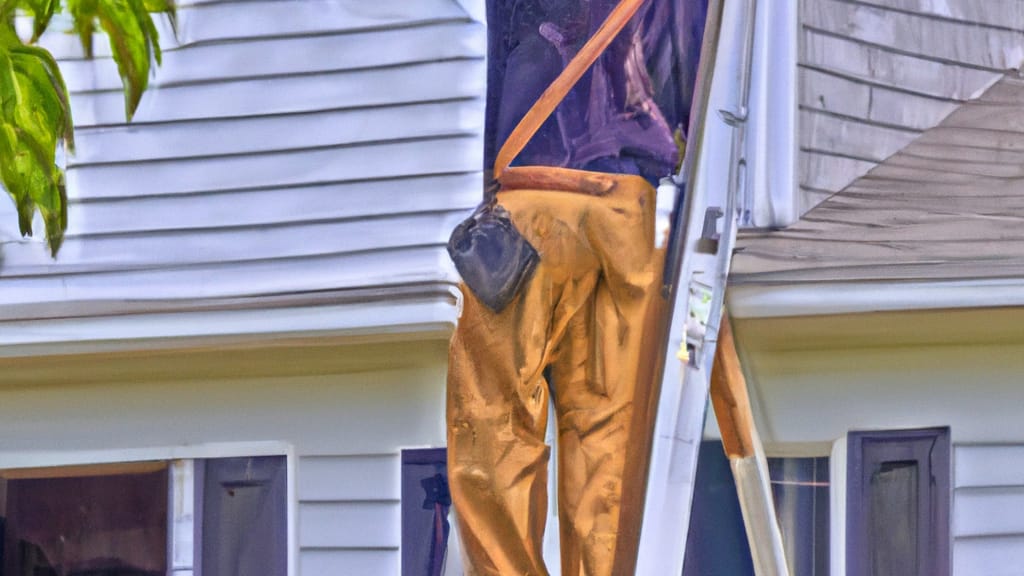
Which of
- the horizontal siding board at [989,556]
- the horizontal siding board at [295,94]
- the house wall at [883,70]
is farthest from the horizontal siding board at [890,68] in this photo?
the horizontal siding board at [989,556]

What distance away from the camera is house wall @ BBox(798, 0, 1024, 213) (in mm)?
2094

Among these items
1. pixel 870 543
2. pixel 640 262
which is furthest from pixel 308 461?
pixel 870 543

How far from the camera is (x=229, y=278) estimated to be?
7.63 ft

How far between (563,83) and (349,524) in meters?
0.69

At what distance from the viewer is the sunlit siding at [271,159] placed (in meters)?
2.28

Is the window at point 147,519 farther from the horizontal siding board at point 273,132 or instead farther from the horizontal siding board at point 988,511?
the horizontal siding board at point 988,511

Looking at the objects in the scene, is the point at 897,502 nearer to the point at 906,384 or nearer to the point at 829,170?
the point at 906,384

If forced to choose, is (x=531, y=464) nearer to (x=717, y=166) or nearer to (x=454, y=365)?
(x=454, y=365)

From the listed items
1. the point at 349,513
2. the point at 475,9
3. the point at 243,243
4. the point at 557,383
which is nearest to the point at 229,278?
the point at 243,243

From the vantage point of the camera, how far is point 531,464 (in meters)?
1.88

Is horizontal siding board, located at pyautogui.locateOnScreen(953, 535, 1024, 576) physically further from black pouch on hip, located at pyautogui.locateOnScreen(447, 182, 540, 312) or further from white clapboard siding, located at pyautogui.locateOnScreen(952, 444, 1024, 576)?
black pouch on hip, located at pyautogui.locateOnScreen(447, 182, 540, 312)

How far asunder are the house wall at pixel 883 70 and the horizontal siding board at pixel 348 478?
663 mm

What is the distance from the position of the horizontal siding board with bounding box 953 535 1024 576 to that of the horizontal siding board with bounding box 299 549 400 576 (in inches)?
28.9

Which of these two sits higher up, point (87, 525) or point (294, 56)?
point (294, 56)
